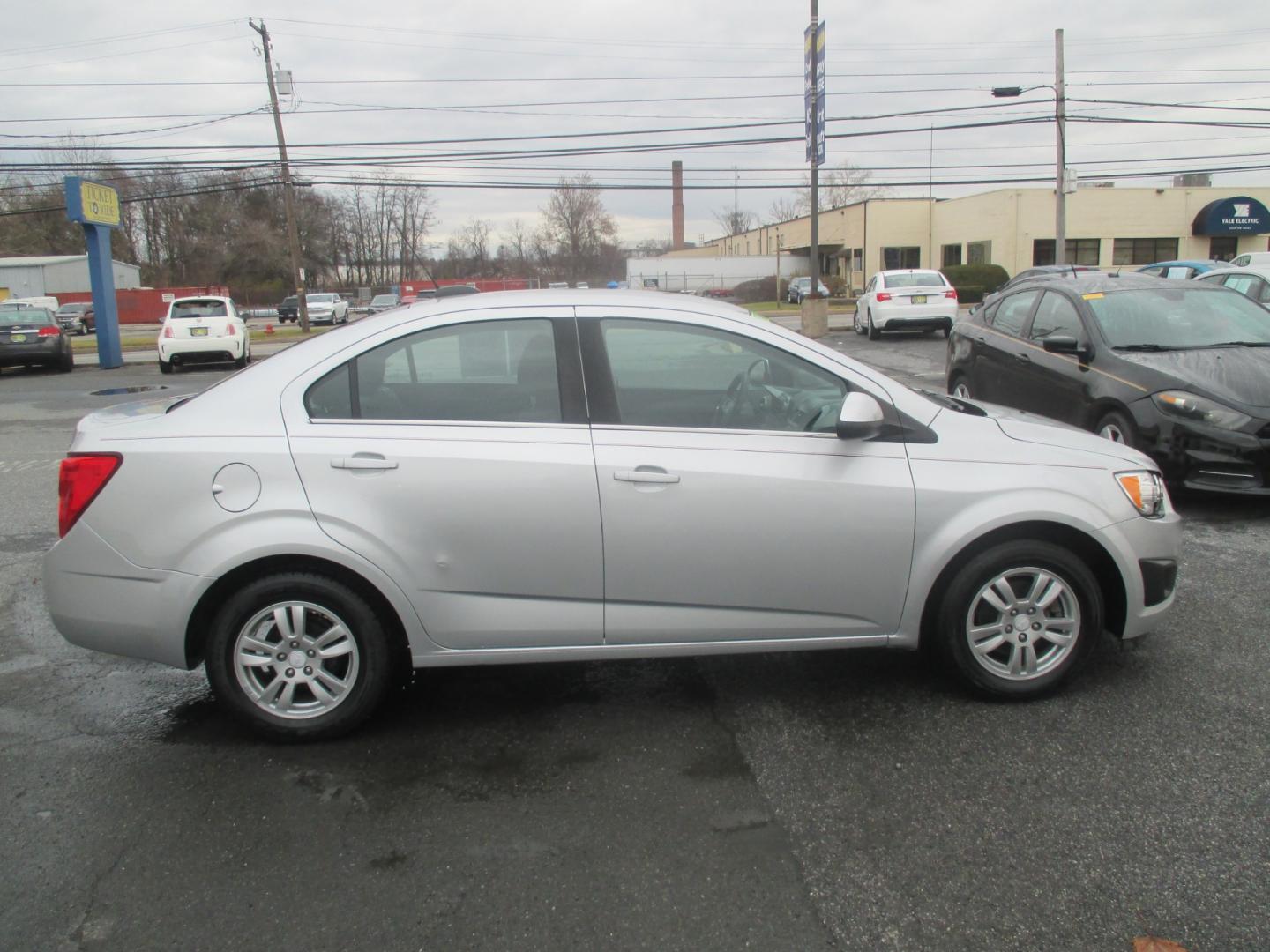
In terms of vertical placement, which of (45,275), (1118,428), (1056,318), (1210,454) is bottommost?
(1210,454)

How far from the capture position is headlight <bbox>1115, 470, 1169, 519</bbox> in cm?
369

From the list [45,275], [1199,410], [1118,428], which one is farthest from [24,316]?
[45,275]

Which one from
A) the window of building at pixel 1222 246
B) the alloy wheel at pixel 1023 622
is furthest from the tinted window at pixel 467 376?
the window of building at pixel 1222 246

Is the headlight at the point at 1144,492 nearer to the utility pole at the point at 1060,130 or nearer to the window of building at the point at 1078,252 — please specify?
the utility pole at the point at 1060,130

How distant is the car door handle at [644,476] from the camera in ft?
11.1

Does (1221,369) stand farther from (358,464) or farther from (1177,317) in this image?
(358,464)

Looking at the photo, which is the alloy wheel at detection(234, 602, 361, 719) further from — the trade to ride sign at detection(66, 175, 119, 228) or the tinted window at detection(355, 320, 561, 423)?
the trade to ride sign at detection(66, 175, 119, 228)

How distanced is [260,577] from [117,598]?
0.52m

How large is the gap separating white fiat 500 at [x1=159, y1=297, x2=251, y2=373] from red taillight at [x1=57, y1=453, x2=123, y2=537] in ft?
60.5

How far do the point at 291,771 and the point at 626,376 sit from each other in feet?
6.19

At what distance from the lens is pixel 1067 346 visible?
7.17 meters

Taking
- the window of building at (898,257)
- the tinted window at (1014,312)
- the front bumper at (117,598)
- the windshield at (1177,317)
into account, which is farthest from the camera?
the window of building at (898,257)

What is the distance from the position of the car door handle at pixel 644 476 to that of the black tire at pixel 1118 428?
456cm

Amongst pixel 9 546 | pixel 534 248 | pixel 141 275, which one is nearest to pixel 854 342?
pixel 9 546
